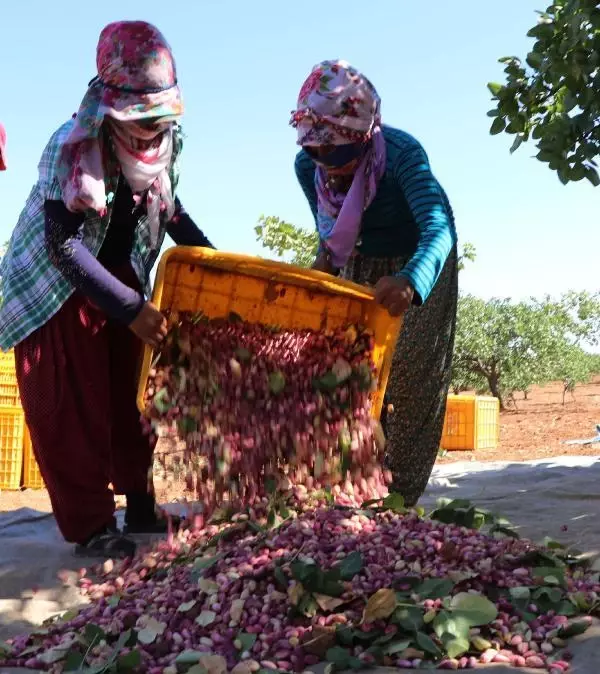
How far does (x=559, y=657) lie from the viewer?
1944 millimetres

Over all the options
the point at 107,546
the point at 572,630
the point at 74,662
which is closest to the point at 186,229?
the point at 107,546

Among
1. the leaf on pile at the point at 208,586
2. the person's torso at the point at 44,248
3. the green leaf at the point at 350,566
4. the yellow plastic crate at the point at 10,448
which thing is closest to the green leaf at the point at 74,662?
the leaf on pile at the point at 208,586

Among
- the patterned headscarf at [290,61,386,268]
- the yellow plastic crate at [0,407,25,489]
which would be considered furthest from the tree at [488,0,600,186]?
the yellow plastic crate at [0,407,25,489]

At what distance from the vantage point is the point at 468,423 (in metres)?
11.3

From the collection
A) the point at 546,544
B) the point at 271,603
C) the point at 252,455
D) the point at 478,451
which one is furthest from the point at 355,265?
the point at 478,451

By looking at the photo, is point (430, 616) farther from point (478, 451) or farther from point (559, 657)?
point (478, 451)

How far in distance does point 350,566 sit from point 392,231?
1.54 m

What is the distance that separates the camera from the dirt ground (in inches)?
256

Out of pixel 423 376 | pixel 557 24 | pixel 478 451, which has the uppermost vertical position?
pixel 557 24

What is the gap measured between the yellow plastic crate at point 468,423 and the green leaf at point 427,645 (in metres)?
9.25

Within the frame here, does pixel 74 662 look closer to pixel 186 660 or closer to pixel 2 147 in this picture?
pixel 186 660

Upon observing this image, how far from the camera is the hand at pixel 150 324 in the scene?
8.90ft

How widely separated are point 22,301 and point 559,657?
212 centimetres

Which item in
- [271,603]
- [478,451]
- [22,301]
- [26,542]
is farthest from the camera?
[478,451]
